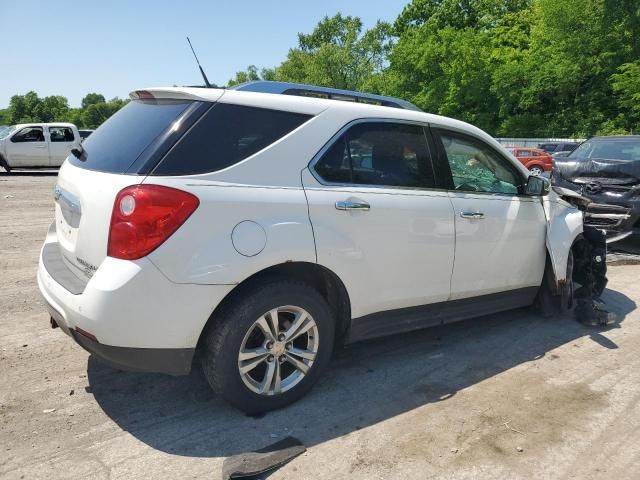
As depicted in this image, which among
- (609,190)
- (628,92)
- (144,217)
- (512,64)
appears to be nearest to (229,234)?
(144,217)

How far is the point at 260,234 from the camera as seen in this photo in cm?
277

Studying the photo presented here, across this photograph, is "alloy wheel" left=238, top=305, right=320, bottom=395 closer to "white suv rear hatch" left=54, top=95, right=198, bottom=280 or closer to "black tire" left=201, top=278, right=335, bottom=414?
"black tire" left=201, top=278, right=335, bottom=414

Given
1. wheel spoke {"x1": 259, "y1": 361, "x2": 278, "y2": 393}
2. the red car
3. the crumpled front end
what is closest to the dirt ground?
wheel spoke {"x1": 259, "y1": 361, "x2": 278, "y2": 393}

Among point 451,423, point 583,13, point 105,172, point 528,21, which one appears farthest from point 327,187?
point 528,21

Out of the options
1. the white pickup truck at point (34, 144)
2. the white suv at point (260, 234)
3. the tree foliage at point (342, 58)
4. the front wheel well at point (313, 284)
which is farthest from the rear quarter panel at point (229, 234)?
the tree foliage at point (342, 58)

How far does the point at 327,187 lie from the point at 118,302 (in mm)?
1313

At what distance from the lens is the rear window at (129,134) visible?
111 inches

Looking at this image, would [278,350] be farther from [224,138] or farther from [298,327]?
[224,138]

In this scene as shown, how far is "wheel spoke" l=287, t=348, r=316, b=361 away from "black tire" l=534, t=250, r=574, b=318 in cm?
247

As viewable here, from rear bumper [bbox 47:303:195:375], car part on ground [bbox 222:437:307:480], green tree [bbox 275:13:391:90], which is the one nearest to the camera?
car part on ground [bbox 222:437:307:480]

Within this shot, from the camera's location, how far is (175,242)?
256 cm

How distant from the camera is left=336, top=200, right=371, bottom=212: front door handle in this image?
308 cm

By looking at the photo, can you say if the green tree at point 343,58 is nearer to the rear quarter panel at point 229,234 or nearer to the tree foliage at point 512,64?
the tree foliage at point 512,64

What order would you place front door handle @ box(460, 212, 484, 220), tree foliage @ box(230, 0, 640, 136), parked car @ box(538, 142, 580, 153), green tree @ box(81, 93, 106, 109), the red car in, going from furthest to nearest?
green tree @ box(81, 93, 106, 109) < tree foliage @ box(230, 0, 640, 136) < parked car @ box(538, 142, 580, 153) < the red car < front door handle @ box(460, 212, 484, 220)
